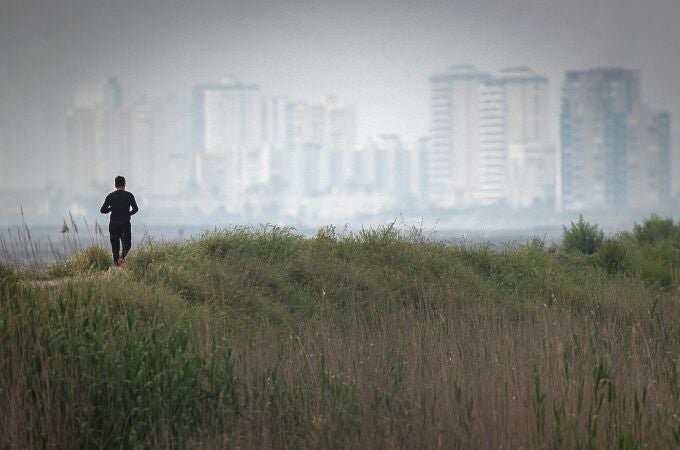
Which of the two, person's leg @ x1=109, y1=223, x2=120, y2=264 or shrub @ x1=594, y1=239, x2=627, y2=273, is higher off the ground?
person's leg @ x1=109, y1=223, x2=120, y2=264

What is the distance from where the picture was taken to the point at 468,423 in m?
4.76

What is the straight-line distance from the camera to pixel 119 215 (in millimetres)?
11773

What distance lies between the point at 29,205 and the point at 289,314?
18277cm

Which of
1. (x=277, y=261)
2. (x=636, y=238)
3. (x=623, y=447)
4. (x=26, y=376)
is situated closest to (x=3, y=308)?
(x=26, y=376)

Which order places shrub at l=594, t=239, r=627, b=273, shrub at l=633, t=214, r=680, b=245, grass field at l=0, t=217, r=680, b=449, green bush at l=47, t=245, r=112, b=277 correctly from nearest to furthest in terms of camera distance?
grass field at l=0, t=217, r=680, b=449, green bush at l=47, t=245, r=112, b=277, shrub at l=594, t=239, r=627, b=273, shrub at l=633, t=214, r=680, b=245

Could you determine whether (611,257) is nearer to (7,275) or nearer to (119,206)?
(119,206)

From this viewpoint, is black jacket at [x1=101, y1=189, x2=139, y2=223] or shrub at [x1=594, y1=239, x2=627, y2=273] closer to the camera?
black jacket at [x1=101, y1=189, x2=139, y2=223]

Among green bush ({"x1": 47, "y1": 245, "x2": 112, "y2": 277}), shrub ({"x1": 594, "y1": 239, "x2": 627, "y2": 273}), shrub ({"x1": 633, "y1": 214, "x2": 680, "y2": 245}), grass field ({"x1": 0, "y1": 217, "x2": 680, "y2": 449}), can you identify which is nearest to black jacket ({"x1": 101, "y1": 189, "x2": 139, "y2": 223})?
green bush ({"x1": 47, "y1": 245, "x2": 112, "y2": 277})

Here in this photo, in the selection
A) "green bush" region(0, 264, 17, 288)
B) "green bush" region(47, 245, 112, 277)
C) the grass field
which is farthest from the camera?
"green bush" region(47, 245, 112, 277)

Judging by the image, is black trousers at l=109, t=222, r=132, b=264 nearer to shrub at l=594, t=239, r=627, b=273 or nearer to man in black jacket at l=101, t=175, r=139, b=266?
man in black jacket at l=101, t=175, r=139, b=266

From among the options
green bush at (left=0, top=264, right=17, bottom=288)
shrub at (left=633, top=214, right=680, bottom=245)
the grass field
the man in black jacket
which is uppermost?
the man in black jacket

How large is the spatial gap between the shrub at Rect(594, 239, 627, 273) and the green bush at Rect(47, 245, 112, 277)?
8220 mm

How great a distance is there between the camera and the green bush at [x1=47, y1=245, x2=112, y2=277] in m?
10.9

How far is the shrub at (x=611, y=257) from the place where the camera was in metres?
15.3
